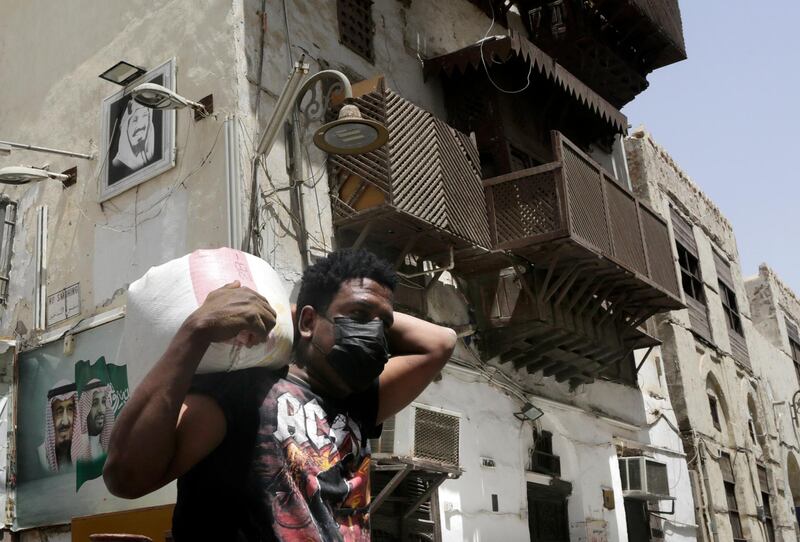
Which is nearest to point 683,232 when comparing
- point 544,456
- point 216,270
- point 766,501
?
point 766,501

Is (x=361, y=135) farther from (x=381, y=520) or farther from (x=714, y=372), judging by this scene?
(x=714, y=372)

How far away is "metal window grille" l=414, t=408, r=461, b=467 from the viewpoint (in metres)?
9.21

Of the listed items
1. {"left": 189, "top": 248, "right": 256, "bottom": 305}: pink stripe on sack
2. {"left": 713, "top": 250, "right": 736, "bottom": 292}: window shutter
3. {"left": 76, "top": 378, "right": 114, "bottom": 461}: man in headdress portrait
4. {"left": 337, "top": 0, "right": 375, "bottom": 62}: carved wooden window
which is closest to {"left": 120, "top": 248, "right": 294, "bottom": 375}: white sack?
{"left": 189, "top": 248, "right": 256, "bottom": 305}: pink stripe on sack

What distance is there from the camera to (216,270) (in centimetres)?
285

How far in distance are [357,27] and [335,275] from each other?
8.39 metres

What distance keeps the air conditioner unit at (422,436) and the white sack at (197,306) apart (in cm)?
596

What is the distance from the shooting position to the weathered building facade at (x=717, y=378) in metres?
14.9

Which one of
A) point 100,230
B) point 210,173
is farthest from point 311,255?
point 100,230

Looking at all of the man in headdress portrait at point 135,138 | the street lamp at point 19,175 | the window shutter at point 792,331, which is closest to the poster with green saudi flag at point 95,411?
the street lamp at point 19,175

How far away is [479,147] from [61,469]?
20.1ft

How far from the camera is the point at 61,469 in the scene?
9109mm

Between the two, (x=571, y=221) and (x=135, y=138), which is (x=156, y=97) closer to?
(x=135, y=138)

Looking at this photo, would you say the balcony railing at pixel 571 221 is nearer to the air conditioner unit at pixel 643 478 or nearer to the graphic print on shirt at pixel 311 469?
the air conditioner unit at pixel 643 478

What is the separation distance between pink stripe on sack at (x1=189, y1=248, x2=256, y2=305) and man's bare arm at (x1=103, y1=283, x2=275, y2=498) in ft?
1.43
